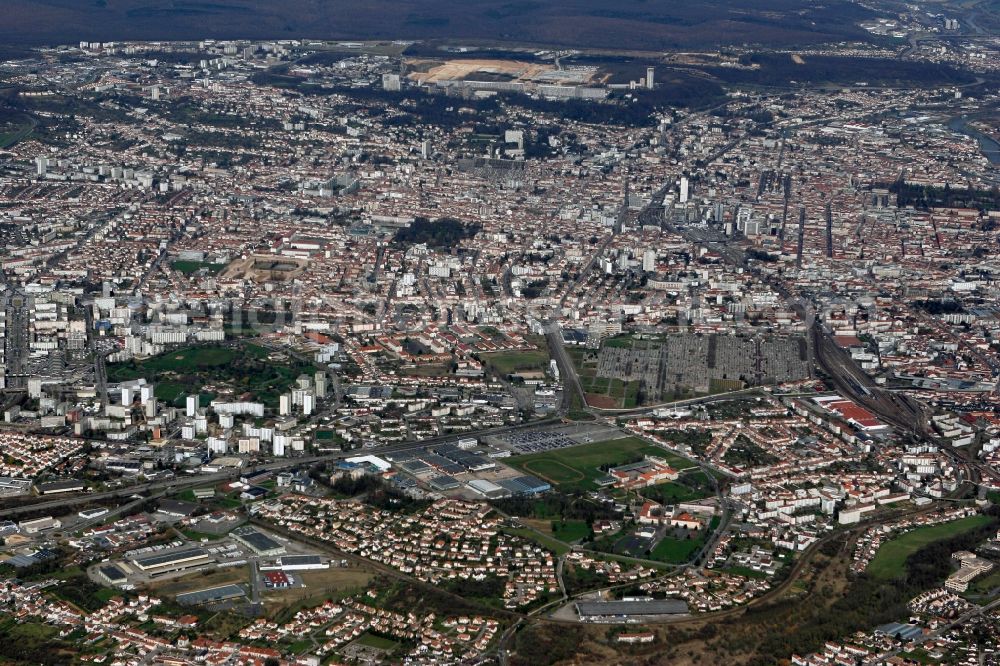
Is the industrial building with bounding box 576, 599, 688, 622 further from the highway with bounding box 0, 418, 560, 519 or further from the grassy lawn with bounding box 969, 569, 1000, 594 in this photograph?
the highway with bounding box 0, 418, 560, 519

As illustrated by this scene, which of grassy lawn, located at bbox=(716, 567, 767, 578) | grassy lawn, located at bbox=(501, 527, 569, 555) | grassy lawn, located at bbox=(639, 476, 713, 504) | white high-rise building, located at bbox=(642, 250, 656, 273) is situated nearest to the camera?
grassy lawn, located at bbox=(716, 567, 767, 578)

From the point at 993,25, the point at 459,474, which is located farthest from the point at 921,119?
the point at 459,474

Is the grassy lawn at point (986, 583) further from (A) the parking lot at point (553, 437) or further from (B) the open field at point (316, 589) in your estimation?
(B) the open field at point (316, 589)

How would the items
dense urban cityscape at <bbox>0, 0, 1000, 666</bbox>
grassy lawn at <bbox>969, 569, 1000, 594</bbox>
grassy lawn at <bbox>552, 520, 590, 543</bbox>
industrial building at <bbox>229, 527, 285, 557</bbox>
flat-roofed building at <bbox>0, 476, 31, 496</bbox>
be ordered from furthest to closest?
flat-roofed building at <bbox>0, 476, 31, 496</bbox> → grassy lawn at <bbox>552, 520, 590, 543</bbox> → industrial building at <bbox>229, 527, 285, 557</bbox> → grassy lawn at <bbox>969, 569, 1000, 594</bbox> → dense urban cityscape at <bbox>0, 0, 1000, 666</bbox>

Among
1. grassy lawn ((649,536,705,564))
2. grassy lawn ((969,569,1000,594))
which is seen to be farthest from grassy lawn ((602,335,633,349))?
grassy lawn ((969,569,1000,594))

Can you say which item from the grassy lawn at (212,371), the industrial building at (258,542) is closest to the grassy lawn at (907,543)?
the industrial building at (258,542)

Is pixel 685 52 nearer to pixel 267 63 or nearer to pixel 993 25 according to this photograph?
pixel 267 63
